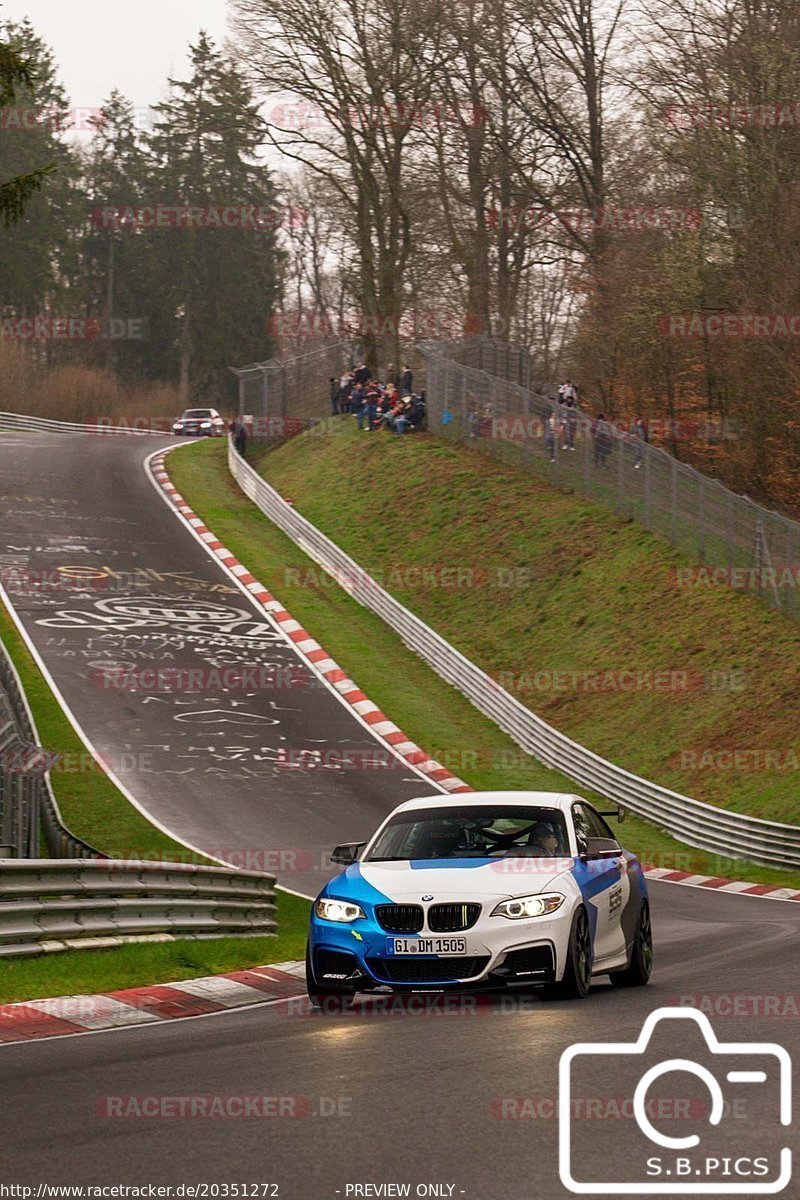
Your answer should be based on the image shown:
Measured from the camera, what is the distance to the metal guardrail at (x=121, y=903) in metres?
11.9

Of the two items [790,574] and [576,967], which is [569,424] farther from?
[576,967]

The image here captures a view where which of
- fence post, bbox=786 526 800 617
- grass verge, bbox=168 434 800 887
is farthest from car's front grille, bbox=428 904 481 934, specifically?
fence post, bbox=786 526 800 617

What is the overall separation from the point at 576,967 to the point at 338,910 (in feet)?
5.09

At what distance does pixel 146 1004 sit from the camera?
1109 cm

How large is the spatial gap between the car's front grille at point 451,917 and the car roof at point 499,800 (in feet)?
4.56

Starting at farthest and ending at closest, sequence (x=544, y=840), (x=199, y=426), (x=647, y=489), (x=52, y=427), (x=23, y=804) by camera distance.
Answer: (x=52, y=427) < (x=199, y=426) < (x=647, y=489) < (x=23, y=804) < (x=544, y=840)

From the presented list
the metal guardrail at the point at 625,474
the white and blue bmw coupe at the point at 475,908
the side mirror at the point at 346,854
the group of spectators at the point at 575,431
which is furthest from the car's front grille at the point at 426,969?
the group of spectators at the point at 575,431

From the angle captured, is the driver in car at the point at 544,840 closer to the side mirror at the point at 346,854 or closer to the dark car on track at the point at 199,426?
the side mirror at the point at 346,854

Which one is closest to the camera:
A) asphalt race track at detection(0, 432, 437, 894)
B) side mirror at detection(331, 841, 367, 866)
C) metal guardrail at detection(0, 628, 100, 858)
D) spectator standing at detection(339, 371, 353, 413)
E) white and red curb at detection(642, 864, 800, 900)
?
side mirror at detection(331, 841, 367, 866)

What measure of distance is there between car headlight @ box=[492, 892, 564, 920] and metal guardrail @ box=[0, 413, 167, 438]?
6508 centimetres

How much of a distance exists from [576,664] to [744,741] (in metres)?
6.16

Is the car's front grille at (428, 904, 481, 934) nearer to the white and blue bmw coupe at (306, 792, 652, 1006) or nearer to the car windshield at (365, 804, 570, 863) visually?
the white and blue bmw coupe at (306, 792, 652, 1006)

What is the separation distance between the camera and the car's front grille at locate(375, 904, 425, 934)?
10508 mm
